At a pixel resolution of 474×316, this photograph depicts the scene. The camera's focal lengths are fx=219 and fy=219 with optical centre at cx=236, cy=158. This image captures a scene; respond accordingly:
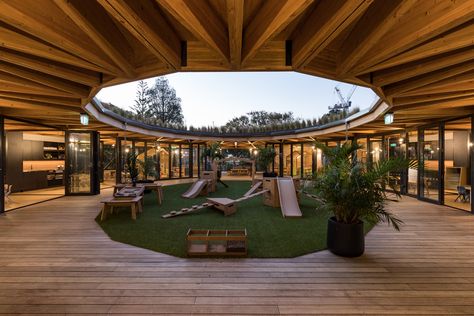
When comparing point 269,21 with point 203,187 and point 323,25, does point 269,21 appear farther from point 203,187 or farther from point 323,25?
point 203,187

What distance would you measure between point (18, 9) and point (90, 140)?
8.97 metres

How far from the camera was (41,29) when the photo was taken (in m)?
2.11

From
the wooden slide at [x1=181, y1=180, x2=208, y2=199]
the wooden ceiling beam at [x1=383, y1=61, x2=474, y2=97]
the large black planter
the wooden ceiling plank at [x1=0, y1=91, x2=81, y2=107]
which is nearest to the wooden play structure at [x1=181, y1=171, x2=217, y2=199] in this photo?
the wooden slide at [x1=181, y1=180, x2=208, y2=199]

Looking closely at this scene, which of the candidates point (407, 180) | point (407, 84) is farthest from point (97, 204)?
point (407, 180)

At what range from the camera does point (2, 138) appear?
21.3 ft

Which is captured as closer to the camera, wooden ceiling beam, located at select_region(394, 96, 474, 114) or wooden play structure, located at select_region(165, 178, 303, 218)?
wooden ceiling beam, located at select_region(394, 96, 474, 114)

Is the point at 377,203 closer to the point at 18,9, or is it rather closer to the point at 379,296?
the point at 379,296

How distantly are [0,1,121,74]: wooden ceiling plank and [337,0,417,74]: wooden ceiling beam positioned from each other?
10.4 ft

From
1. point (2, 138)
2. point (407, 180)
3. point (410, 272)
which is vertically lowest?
point (410, 272)

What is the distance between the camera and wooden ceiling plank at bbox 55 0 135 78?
1.94 m

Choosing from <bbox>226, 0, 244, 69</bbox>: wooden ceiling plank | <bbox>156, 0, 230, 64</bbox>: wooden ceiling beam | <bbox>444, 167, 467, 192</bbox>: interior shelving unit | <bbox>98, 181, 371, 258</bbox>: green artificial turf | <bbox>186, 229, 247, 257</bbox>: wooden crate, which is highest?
<bbox>156, 0, 230, 64</bbox>: wooden ceiling beam

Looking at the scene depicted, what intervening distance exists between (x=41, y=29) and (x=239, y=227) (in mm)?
4542

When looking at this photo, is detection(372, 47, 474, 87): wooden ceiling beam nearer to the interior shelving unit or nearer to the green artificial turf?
the green artificial turf

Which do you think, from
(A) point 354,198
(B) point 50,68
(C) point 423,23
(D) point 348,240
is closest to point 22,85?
(B) point 50,68
